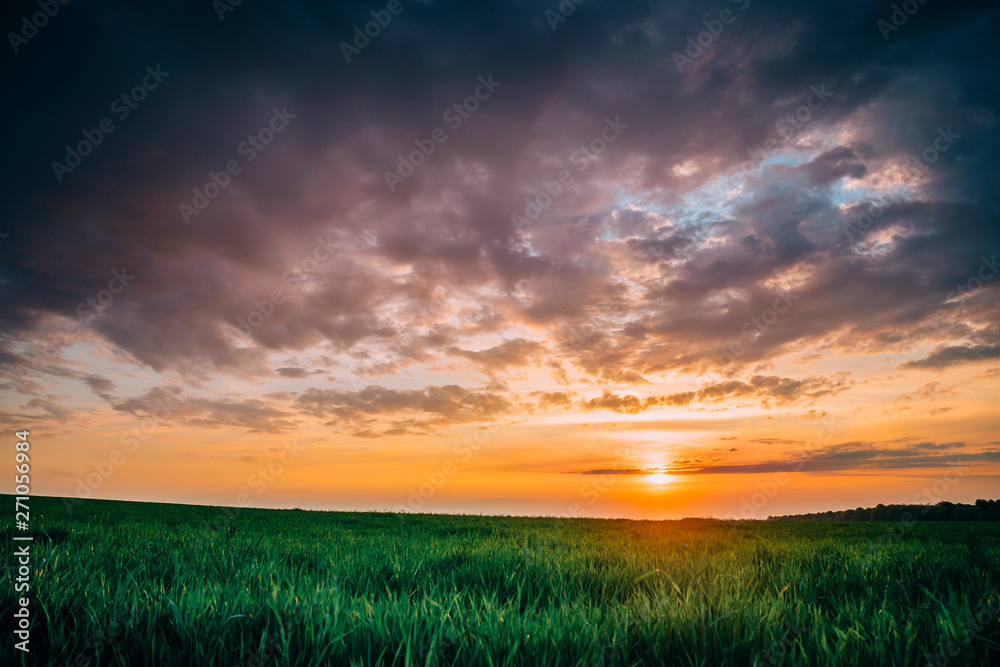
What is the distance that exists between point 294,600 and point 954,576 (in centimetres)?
610

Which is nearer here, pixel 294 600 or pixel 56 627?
pixel 56 627

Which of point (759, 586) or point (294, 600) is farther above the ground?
point (294, 600)

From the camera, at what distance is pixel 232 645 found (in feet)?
7.58

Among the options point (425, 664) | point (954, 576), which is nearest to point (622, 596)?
point (425, 664)

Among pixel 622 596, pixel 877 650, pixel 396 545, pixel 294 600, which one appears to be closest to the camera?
pixel 877 650

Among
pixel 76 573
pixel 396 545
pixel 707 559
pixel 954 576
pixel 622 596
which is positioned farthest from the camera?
pixel 396 545

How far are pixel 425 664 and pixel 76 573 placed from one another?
10.8 feet

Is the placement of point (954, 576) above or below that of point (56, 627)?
below

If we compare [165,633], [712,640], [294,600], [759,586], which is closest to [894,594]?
[759,586]

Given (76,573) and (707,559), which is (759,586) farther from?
(76,573)

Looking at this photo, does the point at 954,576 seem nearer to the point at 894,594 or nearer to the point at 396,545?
the point at 894,594

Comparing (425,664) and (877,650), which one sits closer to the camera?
(425,664)

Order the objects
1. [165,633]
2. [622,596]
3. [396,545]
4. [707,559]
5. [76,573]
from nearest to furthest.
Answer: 1. [165,633]
2. [76,573]
3. [622,596]
4. [707,559]
5. [396,545]

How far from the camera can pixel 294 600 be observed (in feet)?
9.35
